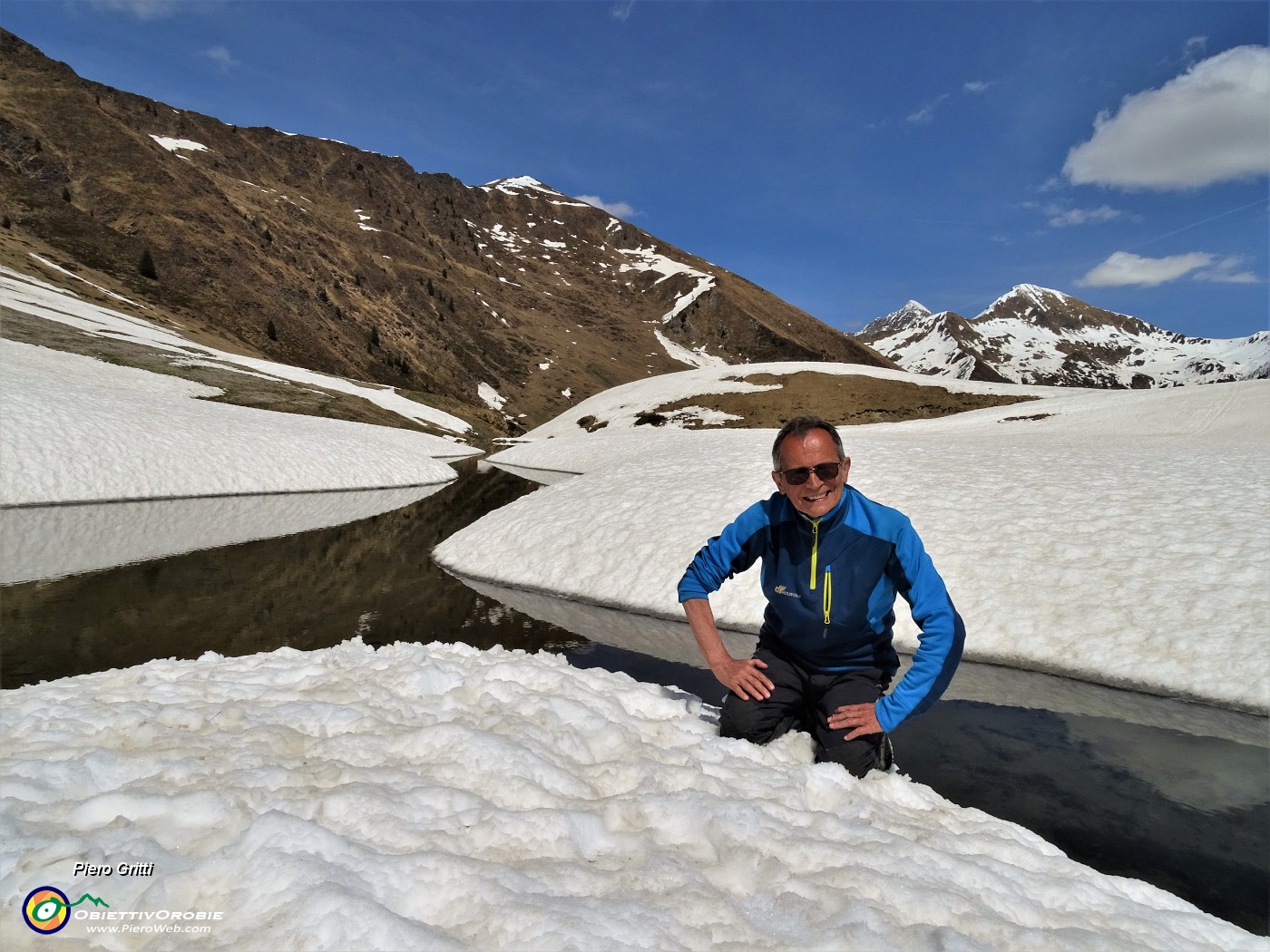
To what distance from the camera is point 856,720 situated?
5746 millimetres

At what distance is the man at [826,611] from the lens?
570cm

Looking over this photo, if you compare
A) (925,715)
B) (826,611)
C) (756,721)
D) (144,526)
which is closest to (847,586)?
(826,611)

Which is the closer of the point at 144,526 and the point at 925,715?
the point at 925,715

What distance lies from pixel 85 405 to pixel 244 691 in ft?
103

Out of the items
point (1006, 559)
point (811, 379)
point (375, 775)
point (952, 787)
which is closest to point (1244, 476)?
point (1006, 559)

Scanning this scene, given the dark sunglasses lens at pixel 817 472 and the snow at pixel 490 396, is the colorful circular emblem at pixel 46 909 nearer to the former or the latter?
the dark sunglasses lens at pixel 817 472

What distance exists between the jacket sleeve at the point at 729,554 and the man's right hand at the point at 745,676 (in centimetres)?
74

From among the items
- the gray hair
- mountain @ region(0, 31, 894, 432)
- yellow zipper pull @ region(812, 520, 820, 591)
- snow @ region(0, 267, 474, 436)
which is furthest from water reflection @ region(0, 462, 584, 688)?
mountain @ region(0, 31, 894, 432)

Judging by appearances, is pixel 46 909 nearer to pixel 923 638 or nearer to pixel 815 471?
pixel 815 471

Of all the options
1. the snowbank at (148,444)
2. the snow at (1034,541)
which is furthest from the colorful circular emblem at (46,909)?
the snowbank at (148,444)

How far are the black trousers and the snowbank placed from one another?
29317mm

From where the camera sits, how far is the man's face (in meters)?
5.69

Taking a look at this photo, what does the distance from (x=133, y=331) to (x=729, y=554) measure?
72076 mm

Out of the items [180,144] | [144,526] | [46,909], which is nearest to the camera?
[46,909]
